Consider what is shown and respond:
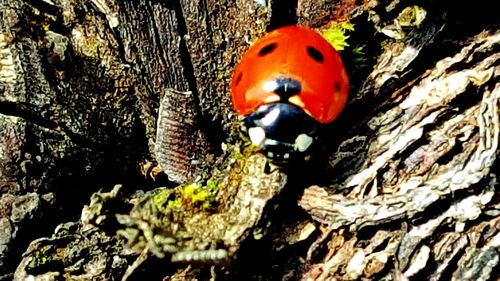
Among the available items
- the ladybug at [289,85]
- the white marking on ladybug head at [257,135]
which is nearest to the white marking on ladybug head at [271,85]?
the ladybug at [289,85]

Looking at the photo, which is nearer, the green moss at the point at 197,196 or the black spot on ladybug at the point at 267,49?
the green moss at the point at 197,196

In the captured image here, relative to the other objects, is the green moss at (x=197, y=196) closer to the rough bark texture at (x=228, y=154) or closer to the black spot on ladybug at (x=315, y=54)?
the rough bark texture at (x=228, y=154)

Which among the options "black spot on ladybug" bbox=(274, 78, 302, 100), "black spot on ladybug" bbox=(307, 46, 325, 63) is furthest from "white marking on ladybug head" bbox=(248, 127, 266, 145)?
"black spot on ladybug" bbox=(307, 46, 325, 63)

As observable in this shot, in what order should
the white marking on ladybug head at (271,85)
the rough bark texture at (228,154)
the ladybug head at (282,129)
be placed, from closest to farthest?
the rough bark texture at (228,154)
the ladybug head at (282,129)
the white marking on ladybug head at (271,85)

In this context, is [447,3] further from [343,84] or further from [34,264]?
[34,264]

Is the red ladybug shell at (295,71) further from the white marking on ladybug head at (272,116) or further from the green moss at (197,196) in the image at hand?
the green moss at (197,196)

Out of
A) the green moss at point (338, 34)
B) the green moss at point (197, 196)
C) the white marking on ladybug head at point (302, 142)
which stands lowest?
the green moss at point (197, 196)

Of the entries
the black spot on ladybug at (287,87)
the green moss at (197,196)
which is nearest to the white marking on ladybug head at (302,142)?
the black spot on ladybug at (287,87)

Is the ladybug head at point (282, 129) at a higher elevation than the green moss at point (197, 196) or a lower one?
higher

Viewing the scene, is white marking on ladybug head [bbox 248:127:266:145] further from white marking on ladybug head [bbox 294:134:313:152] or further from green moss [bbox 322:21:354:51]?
green moss [bbox 322:21:354:51]

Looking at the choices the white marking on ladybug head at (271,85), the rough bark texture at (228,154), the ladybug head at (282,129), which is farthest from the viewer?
the white marking on ladybug head at (271,85)
